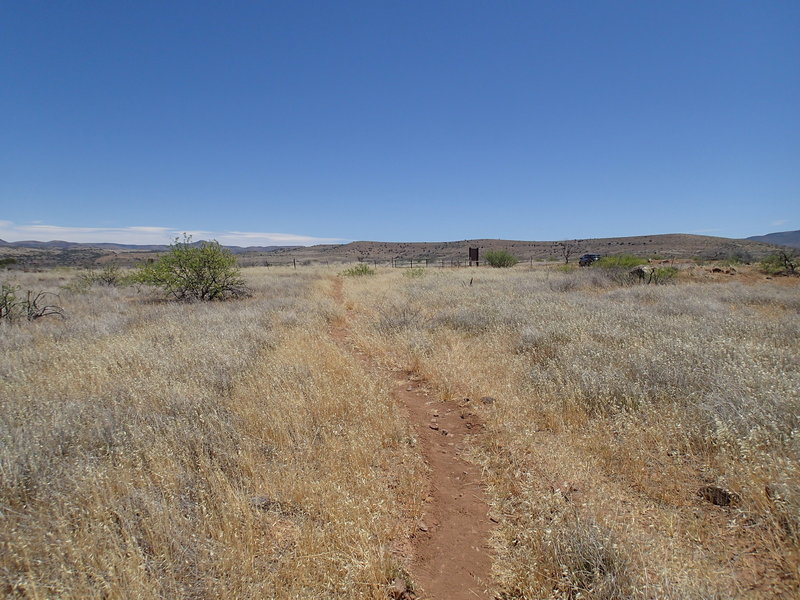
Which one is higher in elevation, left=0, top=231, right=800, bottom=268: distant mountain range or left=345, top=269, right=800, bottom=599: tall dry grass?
left=0, top=231, right=800, bottom=268: distant mountain range

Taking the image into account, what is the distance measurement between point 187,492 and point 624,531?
3538 mm

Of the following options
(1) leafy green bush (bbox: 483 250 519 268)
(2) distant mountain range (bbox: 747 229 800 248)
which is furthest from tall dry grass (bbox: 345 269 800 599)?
(2) distant mountain range (bbox: 747 229 800 248)

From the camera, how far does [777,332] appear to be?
267 inches

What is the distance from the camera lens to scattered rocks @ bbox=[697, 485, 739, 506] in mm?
2965

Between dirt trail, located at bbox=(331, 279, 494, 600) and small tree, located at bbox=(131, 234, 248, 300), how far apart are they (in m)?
12.6

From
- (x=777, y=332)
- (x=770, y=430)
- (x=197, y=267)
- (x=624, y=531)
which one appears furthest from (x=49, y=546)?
(x=197, y=267)

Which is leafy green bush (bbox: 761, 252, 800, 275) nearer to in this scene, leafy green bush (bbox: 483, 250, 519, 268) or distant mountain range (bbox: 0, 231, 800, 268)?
leafy green bush (bbox: 483, 250, 519, 268)

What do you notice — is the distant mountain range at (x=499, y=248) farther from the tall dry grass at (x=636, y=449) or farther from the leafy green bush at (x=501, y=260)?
the tall dry grass at (x=636, y=449)

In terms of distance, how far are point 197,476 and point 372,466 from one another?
1.63 m

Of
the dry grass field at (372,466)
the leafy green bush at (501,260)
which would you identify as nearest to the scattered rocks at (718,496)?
the dry grass field at (372,466)

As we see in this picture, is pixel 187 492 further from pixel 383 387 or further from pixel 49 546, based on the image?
pixel 383 387

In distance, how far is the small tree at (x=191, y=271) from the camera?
13.9 meters

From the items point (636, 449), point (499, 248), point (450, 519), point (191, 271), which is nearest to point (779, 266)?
point (636, 449)

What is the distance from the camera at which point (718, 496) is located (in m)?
3.01
